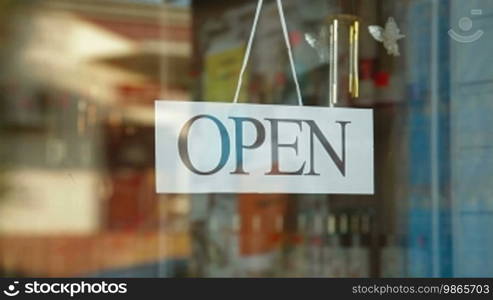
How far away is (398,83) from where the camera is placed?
382 cm

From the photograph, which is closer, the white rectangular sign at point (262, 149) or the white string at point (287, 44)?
the white rectangular sign at point (262, 149)

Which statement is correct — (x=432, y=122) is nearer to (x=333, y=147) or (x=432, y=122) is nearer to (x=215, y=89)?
(x=333, y=147)

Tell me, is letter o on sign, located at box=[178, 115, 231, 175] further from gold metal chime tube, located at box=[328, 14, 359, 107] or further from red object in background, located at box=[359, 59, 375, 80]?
red object in background, located at box=[359, 59, 375, 80]

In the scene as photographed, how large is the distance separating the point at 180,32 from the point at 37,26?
609 mm

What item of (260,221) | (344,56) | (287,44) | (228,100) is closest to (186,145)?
(228,100)

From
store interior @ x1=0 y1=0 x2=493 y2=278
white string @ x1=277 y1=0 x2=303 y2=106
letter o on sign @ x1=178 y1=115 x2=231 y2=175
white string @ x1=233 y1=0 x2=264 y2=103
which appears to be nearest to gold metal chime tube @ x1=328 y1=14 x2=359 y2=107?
store interior @ x1=0 y1=0 x2=493 y2=278

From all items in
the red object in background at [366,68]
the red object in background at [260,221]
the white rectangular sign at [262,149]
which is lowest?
the red object in background at [260,221]

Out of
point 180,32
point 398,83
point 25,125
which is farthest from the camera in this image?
point 398,83

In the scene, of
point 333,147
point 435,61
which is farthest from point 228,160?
point 435,61

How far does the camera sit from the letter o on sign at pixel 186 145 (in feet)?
11.4

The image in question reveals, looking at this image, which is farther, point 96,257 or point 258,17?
point 258,17

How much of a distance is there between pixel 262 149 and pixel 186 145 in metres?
0.34

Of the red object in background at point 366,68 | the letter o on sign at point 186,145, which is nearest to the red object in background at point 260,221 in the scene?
the letter o on sign at point 186,145

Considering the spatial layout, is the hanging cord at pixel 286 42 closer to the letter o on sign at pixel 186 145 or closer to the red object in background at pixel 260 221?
the letter o on sign at pixel 186 145
